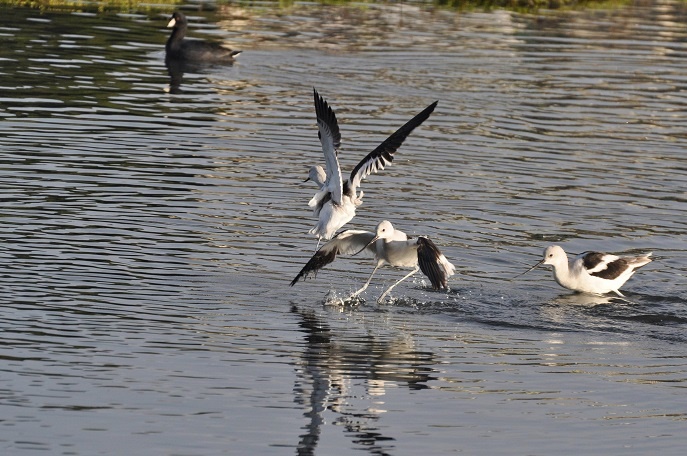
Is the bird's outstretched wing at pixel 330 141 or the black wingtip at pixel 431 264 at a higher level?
the bird's outstretched wing at pixel 330 141

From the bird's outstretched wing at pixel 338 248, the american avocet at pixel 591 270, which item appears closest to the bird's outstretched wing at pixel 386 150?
the bird's outstretched wing at pixel 338 248

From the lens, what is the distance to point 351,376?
34.6 ft

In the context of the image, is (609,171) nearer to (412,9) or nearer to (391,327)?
(391,327)

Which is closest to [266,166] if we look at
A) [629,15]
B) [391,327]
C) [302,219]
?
[302,219]

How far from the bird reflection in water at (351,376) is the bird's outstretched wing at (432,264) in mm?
793

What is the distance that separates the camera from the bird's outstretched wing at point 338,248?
1302 centimetres

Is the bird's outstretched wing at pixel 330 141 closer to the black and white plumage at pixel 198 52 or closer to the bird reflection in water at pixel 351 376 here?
the bird reflection in water at pixel 351 376

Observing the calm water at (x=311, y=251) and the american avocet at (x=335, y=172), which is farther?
the american avocet at (x=335, y=172)

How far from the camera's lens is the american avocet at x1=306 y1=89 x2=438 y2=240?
1300 cm

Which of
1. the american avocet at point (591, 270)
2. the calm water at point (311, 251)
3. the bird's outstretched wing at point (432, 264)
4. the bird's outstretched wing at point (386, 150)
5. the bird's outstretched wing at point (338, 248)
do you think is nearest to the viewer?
the calm water at point (311, 251)

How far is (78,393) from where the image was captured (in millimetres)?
9641

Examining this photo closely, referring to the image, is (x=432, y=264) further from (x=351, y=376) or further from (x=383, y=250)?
(x=351, y=376)

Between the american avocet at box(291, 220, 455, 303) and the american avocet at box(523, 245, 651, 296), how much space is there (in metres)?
1.26

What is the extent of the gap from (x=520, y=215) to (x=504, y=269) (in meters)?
2.26
